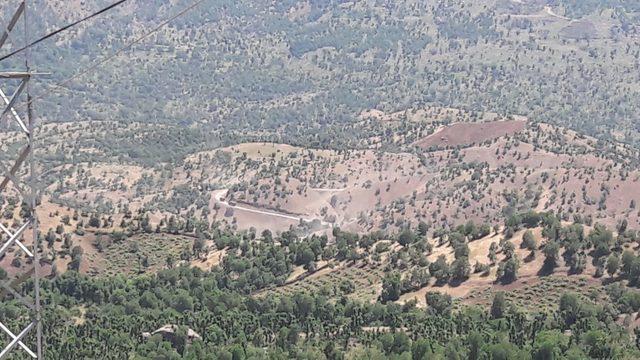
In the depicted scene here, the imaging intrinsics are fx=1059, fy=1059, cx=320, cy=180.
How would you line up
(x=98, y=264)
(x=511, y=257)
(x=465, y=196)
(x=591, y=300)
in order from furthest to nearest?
(x=465, y=196)
(x=98, y=264)
(x=511, y=257)
(x=591, y=300)

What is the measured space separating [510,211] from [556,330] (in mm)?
99078

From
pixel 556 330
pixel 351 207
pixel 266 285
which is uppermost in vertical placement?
pixel 556 330

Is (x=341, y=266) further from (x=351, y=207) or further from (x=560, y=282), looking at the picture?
(x=351, y=207)

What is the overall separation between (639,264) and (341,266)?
3004 centimetres

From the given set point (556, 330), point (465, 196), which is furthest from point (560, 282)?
point (465, 196)

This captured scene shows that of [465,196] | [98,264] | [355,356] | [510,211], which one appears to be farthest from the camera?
[465,196]

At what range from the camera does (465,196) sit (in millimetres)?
181750

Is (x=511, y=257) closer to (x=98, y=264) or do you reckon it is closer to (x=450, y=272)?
(x=450, y=272)

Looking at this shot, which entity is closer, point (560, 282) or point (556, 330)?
point (556, 330)

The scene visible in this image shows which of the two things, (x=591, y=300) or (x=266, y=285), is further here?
(x=266, y=285)

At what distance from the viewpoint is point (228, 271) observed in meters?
105

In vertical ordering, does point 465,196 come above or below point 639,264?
below

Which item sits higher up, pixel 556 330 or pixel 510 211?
pixel 556 330

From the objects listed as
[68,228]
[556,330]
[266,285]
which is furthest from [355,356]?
[68,228]
